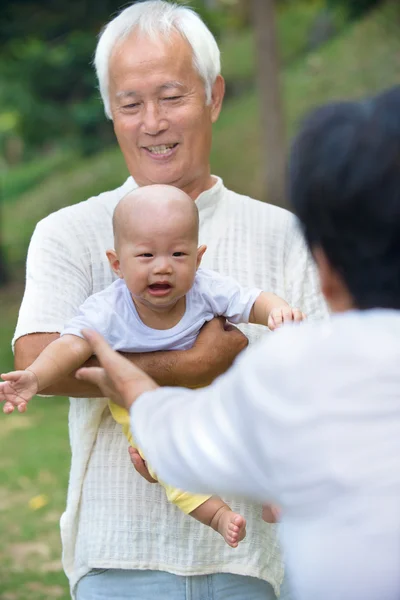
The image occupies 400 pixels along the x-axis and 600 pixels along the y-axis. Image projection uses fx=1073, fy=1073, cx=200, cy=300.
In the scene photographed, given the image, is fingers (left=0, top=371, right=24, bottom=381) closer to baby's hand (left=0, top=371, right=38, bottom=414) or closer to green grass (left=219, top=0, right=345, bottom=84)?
baby's hand (left=0, top=371, right=38, bottom=414)

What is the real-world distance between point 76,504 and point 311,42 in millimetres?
22452

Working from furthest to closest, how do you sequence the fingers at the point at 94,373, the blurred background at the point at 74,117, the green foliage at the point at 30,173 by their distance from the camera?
the green foliage at the point at 30,173 → the blurred background at the point at 74,117 → the fingers at the point at 94,373

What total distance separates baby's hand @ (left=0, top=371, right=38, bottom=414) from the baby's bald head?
18.5 inches

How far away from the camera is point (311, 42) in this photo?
24453mm

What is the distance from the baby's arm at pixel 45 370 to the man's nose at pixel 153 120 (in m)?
0.71

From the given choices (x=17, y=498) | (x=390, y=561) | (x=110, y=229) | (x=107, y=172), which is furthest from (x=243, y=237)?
(x=107, y=172)

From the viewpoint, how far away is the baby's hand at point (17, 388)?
2619 mm

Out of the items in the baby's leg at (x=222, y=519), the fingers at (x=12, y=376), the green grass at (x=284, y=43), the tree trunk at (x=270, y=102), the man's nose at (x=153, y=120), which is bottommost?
the green grass at (x=284, y=43)

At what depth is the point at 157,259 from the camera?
2865mm

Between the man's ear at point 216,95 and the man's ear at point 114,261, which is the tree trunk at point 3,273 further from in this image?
the man's ear at point 114,261

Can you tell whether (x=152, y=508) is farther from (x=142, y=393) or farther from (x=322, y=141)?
(x=322, y=141)

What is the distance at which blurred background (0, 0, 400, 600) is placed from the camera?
334 inches

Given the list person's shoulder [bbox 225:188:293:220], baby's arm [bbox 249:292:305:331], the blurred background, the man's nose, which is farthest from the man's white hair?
the blurred background

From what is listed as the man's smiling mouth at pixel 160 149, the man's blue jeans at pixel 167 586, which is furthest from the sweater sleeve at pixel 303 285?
the man's blue jeans at pixel 167 586
